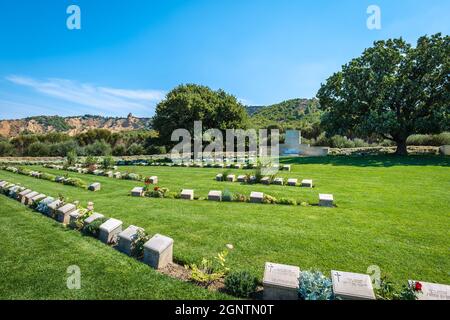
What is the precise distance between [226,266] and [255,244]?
116cm

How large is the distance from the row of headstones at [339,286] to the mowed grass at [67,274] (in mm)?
820

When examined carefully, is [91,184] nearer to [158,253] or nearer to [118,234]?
[118,234]

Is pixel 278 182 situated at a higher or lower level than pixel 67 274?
higher

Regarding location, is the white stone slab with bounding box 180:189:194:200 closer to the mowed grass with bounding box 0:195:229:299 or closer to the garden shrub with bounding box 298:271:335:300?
the mowed grass with bounding box 0:195:229:299

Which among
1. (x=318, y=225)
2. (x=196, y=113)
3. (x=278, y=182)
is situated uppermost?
(x=196, y=113)

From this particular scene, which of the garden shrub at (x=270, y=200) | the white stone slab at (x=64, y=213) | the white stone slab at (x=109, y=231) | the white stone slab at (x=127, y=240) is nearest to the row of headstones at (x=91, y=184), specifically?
the white stone slab at (x=64, y=213)

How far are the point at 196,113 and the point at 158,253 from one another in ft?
73.4

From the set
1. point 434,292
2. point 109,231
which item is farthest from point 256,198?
point 434,292

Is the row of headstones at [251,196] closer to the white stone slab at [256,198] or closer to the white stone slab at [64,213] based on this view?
the white stone slab at [256,198]

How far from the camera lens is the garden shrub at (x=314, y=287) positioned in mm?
3848

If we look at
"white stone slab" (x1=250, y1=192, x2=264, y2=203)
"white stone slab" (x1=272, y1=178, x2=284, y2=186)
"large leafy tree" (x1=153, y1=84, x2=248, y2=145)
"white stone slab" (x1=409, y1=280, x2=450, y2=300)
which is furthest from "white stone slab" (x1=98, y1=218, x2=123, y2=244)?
"large leafy tree" (x1=153, y1=84, x2=248, y2=145)

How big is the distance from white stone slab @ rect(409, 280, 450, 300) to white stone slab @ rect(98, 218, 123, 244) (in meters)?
6.05

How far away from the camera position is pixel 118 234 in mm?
6039

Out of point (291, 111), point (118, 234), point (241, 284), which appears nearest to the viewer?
point (241, 284)
